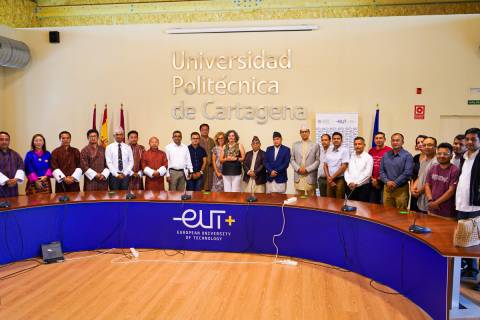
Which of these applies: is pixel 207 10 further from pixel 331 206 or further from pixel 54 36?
pixel 331 206

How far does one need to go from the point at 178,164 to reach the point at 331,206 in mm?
2747

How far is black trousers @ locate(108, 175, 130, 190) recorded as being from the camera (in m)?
6.30

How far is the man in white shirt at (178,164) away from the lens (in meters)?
6.56

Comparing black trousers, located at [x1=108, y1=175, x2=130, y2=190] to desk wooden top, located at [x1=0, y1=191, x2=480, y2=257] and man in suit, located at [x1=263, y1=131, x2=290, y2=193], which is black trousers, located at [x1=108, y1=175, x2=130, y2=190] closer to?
desk wooden top, located at [x1=0, y1=191, x2=480, y2=257]

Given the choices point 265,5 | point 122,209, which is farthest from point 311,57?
point 122,209

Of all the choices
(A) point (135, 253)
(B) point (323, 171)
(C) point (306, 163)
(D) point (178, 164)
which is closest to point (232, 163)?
(D) point (178, 164)

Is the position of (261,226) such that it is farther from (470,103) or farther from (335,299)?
(470,103)

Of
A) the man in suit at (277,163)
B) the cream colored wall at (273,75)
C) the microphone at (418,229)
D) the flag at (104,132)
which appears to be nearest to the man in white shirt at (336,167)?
Result: the man in suit at (277,163)

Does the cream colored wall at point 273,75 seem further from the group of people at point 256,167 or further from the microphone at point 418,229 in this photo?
the microphone at point 418,229

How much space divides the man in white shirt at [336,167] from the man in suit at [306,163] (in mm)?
213

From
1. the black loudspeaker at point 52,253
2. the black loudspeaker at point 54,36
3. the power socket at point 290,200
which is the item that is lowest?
the black loudspeaker at point 52,253

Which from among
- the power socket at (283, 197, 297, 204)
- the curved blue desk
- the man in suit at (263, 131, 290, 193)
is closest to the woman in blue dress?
the curved blue desk

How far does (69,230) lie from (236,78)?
3.99 m

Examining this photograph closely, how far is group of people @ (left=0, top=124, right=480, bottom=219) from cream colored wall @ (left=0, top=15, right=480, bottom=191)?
127cm
